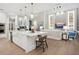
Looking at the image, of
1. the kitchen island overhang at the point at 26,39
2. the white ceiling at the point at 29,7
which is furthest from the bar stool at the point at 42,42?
the white ceiling at the point at 29,7

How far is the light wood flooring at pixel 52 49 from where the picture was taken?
216 centimetres

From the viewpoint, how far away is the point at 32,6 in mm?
2150

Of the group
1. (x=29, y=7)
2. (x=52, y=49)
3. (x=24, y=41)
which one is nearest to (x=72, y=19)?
(x=52, y=49)

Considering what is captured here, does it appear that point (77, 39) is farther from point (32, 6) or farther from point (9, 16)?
point (9, 16)

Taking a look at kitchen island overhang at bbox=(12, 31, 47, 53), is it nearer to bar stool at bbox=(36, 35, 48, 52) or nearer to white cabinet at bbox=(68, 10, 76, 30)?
bar stool at bbox=(36, 35, 48, 52)

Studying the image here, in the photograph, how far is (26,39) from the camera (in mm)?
2152

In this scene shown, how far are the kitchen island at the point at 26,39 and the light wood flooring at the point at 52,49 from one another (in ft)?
0.22

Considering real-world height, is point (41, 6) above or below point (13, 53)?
above

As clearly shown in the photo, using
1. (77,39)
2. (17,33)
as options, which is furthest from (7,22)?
(77,39)

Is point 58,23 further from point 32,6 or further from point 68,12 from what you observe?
point 32,6

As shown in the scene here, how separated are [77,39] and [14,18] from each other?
1.07m

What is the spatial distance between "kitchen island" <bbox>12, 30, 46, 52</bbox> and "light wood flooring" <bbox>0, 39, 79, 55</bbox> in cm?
7

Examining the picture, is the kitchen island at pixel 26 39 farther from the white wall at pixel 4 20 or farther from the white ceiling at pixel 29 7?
the white ceiling at pixel 29 7

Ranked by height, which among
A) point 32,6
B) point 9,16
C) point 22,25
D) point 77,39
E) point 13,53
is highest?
point 32,6
